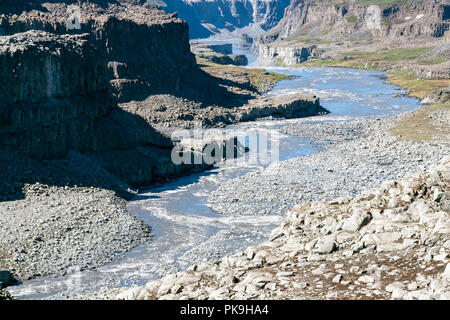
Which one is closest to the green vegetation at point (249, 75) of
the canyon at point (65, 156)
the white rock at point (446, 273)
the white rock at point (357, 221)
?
the canyon at point (65, 156)

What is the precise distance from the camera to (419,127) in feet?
309

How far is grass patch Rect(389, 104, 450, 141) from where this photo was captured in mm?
87625

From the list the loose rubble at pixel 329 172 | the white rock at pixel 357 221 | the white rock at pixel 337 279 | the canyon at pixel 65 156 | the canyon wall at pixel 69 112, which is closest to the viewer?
the white rock at pixel 337 279

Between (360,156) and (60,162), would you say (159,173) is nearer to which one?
(60,162)

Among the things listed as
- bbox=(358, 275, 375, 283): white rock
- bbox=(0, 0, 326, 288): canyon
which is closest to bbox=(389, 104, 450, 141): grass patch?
bbox=(0, 0, 326, 288): canyon

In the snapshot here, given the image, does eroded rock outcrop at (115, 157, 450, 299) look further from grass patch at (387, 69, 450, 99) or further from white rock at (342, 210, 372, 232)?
grass patch at (387, 69, 450, 99)

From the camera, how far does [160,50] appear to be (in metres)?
132

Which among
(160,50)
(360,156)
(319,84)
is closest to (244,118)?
(160,50)

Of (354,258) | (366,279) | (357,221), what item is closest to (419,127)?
(357,221)

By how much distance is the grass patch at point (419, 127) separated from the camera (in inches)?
3450

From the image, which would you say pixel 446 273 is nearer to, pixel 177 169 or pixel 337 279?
pixel 337 279

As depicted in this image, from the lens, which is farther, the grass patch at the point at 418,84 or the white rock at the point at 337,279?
the grass patch at the point at 418,84

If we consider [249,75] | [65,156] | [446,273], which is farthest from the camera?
[249,75]

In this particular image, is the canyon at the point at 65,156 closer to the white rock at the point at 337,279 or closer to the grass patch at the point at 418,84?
the white rock at the point at 337,279
